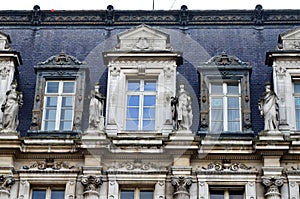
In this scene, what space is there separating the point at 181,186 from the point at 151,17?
9.76m

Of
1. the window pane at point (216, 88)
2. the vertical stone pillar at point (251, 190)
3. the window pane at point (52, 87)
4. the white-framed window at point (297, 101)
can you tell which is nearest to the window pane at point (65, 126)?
the window pane at point (52, 87)

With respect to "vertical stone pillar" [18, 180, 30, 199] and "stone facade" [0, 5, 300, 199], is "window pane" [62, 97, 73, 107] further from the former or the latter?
"vertical stone pillar" [18, 180, 30, 199]

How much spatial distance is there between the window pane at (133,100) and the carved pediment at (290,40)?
224 inches

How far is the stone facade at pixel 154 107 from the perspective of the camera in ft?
92.1

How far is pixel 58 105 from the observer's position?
99.3 feet

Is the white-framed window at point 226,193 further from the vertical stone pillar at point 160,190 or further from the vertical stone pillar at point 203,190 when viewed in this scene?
the vertical stone pillar at point 160,190

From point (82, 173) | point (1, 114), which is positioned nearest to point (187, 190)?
point (82, 173)

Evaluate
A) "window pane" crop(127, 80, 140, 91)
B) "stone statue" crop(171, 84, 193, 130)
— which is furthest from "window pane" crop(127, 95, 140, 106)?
"stone statue" crop(171, 84, 193, 130)

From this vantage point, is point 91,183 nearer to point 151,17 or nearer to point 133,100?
point 133,100

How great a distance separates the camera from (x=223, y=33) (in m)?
34.2

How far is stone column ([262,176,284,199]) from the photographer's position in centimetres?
2736

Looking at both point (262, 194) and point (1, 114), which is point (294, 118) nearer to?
point (262, 194)

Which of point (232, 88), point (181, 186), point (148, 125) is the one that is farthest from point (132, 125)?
point (232, 88)

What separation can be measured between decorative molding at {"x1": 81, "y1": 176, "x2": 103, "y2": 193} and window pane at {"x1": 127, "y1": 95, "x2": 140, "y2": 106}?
3464 millimetres
